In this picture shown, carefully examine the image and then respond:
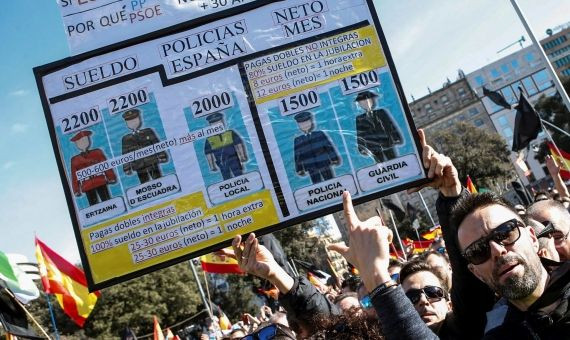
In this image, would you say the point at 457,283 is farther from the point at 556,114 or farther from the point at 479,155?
the point at 556,114

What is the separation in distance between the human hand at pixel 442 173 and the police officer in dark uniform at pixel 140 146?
159cm

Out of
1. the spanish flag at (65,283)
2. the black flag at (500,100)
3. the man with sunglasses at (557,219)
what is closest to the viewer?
the man with sunglasses at (557,219)

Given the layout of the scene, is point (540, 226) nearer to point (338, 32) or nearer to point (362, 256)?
point (338, 32)

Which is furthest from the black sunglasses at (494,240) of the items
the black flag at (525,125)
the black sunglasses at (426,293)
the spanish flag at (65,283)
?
the black flag at (525,125)

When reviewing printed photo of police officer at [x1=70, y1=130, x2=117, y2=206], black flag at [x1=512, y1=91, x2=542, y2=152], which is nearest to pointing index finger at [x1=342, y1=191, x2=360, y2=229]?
printed photo of police officer at [x1=70, y1=130, x2=117, y2=206]

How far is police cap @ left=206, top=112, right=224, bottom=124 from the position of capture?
3.44 metres

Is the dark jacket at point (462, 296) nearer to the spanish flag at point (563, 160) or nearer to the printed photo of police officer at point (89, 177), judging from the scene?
the printed photo of police officer at point (89, 177)

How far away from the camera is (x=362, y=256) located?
2.41 m

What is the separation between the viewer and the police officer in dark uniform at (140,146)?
341 centimetres

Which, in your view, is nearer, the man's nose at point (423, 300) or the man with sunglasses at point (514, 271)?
the man with sunglasses at point (514, 271)

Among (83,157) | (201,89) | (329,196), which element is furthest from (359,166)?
(83,157)

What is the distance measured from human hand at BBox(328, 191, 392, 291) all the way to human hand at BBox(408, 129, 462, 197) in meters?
0.66

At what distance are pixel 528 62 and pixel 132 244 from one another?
121 metres

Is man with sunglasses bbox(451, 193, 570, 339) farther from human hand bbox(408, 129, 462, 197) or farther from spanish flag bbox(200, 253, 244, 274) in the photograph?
spanish flag bbox(200, 253, 244, 274)
